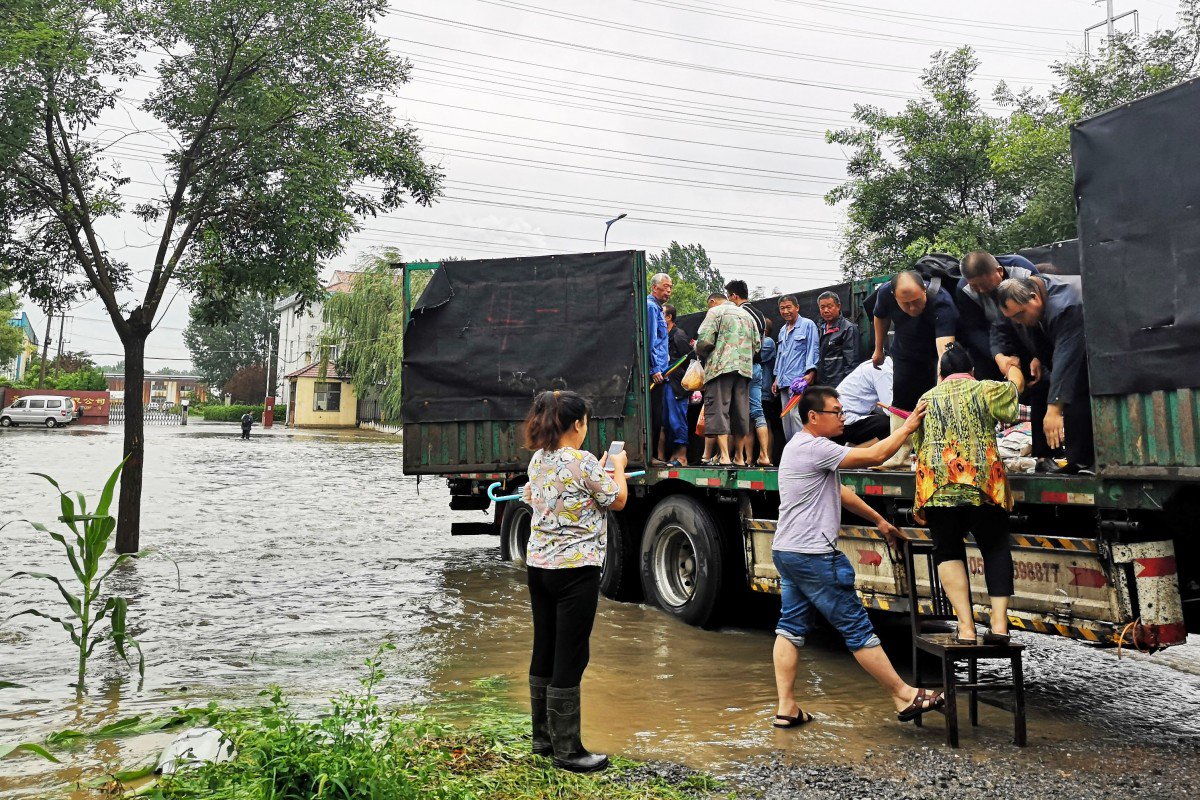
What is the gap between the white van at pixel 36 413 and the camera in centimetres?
4678

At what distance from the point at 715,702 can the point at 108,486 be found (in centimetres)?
365

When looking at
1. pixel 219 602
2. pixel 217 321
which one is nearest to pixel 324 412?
pixel 217 321

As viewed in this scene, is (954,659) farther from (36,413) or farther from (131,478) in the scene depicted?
(36,413)

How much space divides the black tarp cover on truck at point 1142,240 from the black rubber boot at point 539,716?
297cm

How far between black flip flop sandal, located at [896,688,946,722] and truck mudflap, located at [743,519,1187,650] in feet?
2.00

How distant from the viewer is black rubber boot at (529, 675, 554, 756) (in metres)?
4.20

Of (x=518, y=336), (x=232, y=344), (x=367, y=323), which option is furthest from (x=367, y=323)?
(x=232, y=344)

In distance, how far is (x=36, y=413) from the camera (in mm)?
47094

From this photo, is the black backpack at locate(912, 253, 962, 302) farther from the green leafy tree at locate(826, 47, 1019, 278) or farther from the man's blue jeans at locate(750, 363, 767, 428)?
the green leafy tree at locate(826, 47, 1019, 278)

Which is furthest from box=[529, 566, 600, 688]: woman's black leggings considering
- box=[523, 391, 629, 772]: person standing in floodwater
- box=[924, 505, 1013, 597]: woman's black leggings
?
box=[924, 505, 1013, 597]: woman's black leggings

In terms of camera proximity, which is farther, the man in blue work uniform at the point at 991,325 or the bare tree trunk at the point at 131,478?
the bare tree trunk at the point at 131,478

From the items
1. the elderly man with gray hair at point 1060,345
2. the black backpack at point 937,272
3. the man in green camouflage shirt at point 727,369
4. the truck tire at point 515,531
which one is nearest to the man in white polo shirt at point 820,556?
the elderly man with gray hair at point 1060,345

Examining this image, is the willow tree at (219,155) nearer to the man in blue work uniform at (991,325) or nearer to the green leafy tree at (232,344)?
the man in blue work uniform at (991,325)

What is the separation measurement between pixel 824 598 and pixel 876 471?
1401mm
